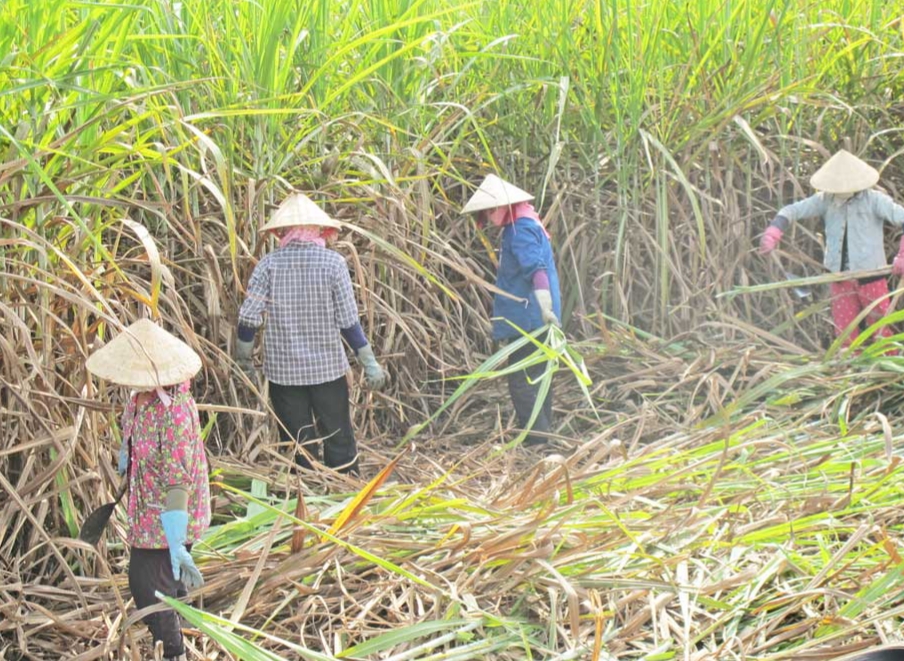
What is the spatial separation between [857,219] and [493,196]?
175cm

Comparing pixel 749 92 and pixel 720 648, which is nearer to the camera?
pixel 720 648

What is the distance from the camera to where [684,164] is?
244 inches

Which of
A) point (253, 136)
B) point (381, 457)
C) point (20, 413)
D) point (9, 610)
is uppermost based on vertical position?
point (253, 136)

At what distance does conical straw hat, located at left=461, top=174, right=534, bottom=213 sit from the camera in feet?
18.2

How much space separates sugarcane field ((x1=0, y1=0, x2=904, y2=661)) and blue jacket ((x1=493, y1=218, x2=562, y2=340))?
2 centimetres

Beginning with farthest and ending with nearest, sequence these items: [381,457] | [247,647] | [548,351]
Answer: [381,457], [548,351], [247,647]

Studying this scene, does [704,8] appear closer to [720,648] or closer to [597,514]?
[597,514]

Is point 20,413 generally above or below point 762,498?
above

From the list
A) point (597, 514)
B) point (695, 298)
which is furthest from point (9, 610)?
point (695, 298)

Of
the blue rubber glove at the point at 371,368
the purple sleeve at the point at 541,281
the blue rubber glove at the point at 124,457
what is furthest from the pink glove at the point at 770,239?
the blue rubber glove at the point at 124,457

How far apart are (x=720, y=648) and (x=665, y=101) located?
11.6ft

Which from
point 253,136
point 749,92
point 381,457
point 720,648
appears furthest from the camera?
point 749,92

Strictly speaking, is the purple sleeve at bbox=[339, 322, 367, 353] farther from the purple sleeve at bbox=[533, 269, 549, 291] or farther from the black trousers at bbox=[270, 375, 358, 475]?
the purple sleeve at bbox=[533, 269, 549, 291]

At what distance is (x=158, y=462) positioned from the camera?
3.42m
